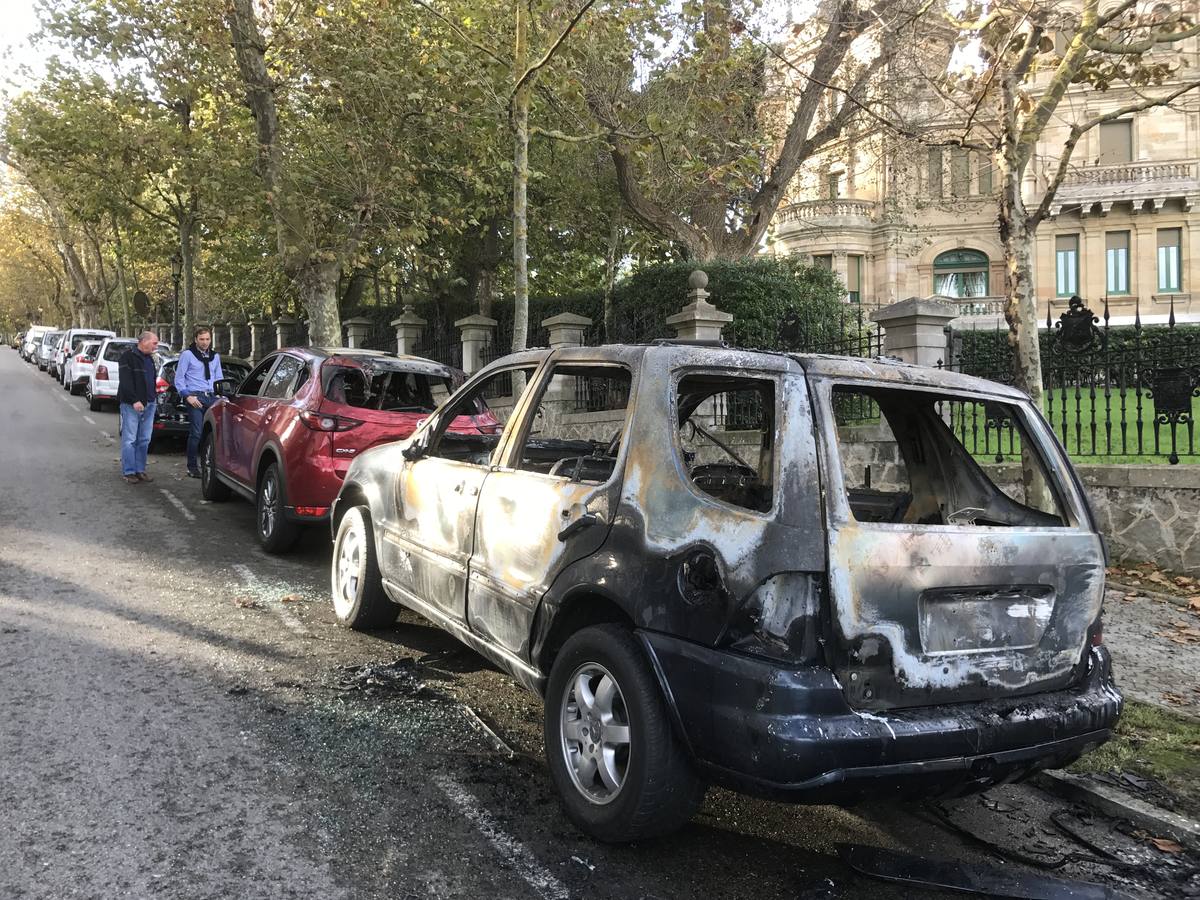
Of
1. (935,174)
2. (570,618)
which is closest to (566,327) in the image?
(570,618)

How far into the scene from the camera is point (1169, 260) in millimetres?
33375

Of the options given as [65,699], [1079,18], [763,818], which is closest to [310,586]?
[65,699]

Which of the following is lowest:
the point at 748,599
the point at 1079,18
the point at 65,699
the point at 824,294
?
the point at 65,699

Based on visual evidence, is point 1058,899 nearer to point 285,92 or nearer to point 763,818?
point 763,818

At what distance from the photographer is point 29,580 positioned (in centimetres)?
638

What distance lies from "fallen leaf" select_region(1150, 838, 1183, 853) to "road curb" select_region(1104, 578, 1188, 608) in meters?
3.74

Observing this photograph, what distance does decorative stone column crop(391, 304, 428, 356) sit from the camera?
18719 millimetres

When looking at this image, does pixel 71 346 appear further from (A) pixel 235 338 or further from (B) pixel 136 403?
(B) pixel 136 403

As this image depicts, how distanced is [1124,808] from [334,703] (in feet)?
11.7

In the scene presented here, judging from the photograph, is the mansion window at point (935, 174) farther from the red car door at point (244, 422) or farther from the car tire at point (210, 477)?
the car tire at point (210, 477)

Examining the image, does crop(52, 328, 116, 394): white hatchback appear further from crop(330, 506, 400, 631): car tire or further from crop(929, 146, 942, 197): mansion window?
crop(330, 506, 400, 631): car tire

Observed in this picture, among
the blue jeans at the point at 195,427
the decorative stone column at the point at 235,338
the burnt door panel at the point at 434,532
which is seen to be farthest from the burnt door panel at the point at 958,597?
the decorative stone column at the point at 235,338

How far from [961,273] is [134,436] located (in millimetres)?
33332

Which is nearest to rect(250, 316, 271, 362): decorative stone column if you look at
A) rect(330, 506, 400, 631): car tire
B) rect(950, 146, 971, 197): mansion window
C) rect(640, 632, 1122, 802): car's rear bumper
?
rect(950, 146, 971, 197): mansion window
